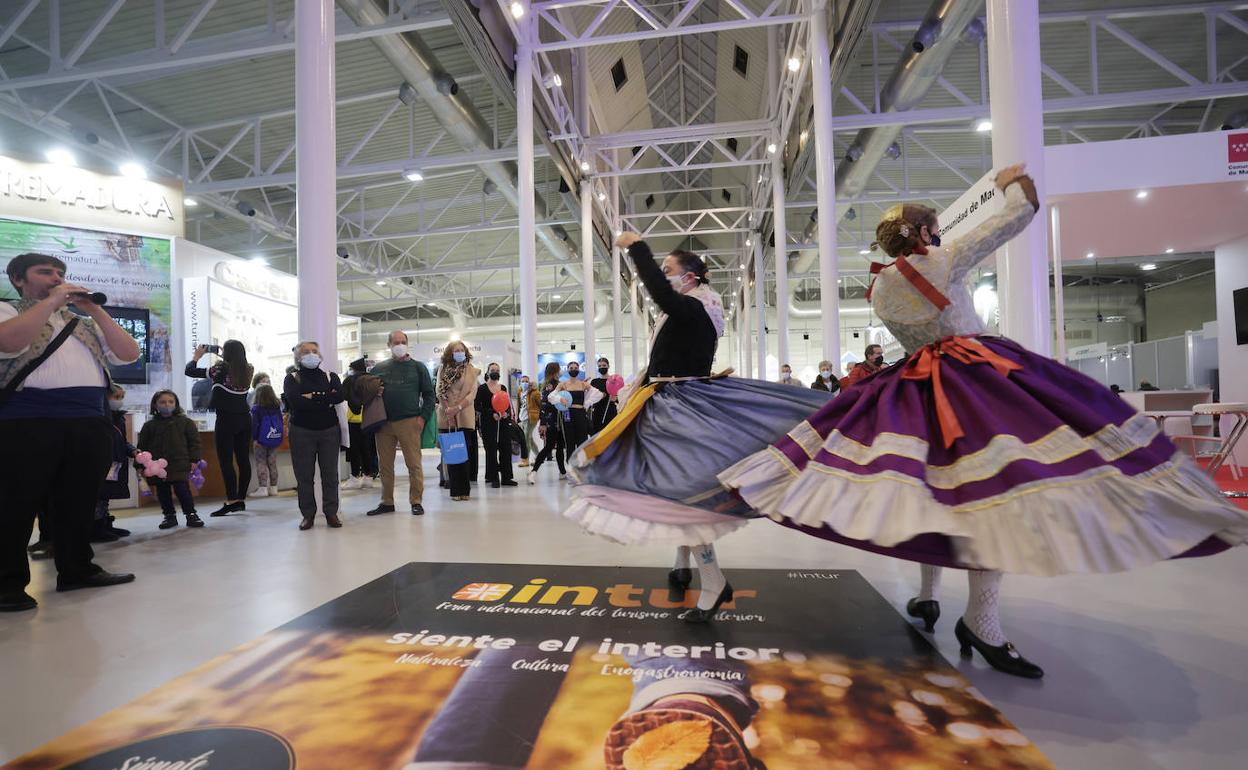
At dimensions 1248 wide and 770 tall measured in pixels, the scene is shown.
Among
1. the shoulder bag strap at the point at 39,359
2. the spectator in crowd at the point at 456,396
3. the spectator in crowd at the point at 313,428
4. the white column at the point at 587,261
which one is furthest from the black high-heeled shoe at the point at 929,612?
the white column at the point at 587,261

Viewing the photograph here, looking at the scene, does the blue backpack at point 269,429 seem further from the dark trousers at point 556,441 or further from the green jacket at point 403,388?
the dark trousers at point 556,441

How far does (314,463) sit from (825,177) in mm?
6982

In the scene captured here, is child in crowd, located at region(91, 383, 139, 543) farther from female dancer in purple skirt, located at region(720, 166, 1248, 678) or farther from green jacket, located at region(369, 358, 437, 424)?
female dancer in purple skirt, located at region(720, 166, 1248, 678)

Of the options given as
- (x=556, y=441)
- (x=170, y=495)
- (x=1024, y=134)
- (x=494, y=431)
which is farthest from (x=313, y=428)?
(x=1024, y=134)

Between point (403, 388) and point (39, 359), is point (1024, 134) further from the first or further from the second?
point (39, 359)

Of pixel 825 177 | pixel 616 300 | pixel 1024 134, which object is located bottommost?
pixel 1024 134

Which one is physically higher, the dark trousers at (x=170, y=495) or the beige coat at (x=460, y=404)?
the beige coat at (x=460, y=404)

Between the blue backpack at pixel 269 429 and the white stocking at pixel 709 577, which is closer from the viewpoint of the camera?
the white stocking at pixel 709 577

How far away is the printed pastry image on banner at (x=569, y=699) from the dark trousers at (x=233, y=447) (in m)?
3.69

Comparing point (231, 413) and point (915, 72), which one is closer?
point (231, 413)

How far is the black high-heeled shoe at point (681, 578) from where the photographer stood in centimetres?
271

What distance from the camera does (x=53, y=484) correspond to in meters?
2.91

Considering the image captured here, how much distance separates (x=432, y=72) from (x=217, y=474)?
6.02 m

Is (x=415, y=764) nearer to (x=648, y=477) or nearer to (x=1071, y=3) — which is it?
(x=648, y=477)
